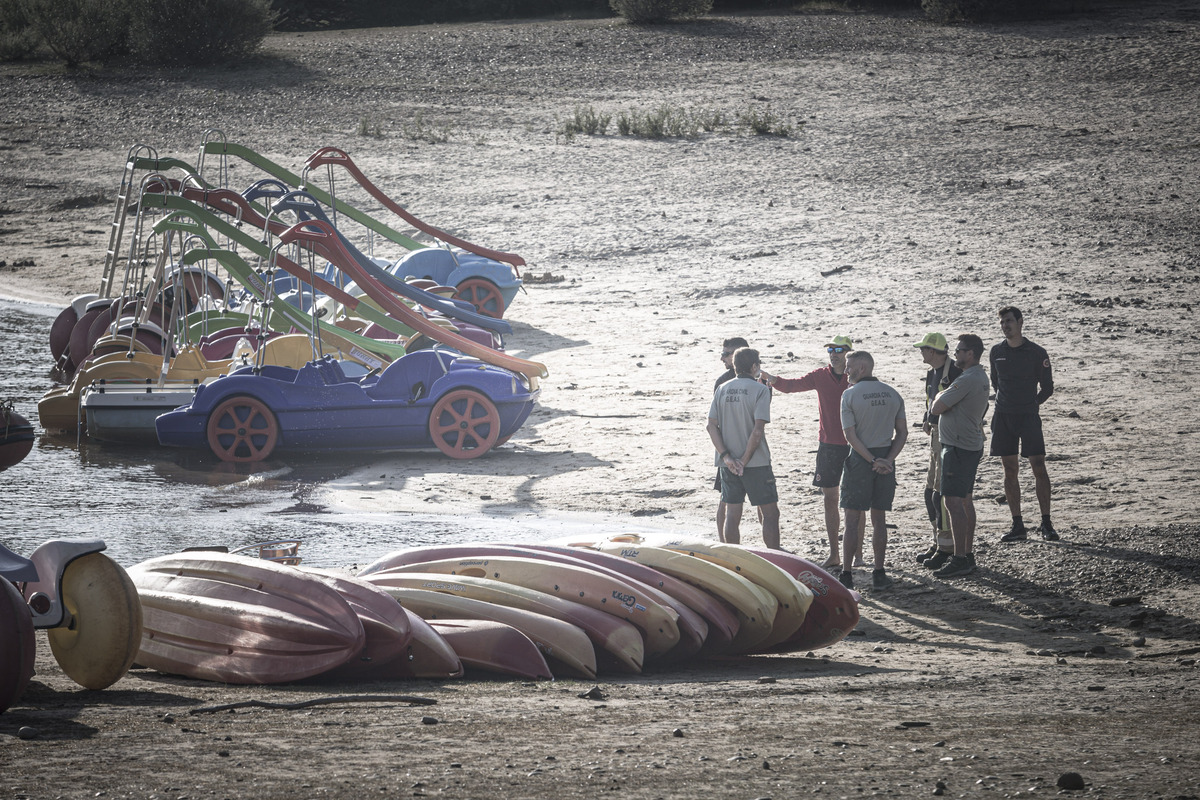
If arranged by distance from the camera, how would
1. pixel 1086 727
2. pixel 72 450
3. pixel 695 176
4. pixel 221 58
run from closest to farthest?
pixel 1086 727
pixel 72 450
pixel 695 176
pixel 221 58

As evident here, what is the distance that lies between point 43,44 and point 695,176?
2468 centimetres

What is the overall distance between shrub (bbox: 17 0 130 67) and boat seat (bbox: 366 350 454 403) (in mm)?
28936

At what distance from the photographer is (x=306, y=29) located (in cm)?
4506

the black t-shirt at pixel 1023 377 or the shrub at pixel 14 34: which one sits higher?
the shrub at pixel 14 34

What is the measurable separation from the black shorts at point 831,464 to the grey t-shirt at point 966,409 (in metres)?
0.76

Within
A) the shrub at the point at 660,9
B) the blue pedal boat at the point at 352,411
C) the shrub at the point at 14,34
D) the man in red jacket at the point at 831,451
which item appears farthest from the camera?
the shrub at the point at 660,9

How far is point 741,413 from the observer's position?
9000 millimetres

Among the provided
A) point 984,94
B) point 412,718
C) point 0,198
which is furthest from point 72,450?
point 984,94

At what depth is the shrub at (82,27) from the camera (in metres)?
36.9

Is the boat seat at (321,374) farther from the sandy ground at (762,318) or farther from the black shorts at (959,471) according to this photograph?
the black shorts at (959,471)

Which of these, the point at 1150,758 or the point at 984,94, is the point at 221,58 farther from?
the point at 1150,758

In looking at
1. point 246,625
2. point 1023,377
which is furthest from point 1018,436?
point 246,625

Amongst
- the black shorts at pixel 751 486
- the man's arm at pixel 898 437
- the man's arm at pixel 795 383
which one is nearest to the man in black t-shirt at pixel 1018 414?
the man's arm at pixel 898 437

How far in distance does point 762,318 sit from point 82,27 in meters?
28.1
